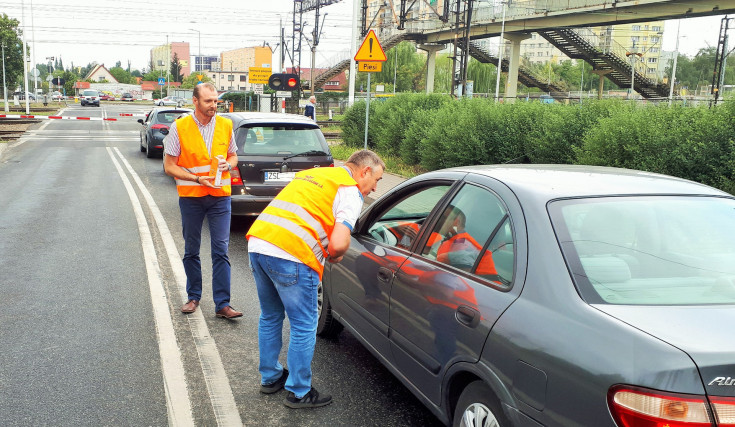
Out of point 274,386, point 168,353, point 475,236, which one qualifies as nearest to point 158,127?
point 168,353

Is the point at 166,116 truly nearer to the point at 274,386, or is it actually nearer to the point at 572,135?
the point at 572,135

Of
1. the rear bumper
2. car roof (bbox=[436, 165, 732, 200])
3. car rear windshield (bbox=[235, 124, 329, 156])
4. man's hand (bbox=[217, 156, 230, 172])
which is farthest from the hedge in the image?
man's hand (bbox=[217, 156, 230, 172])

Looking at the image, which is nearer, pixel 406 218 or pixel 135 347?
pixel 406 218

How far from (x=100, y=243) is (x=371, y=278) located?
5523 mm

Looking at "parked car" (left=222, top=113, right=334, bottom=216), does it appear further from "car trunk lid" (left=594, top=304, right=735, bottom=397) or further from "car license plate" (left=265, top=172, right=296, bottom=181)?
"car trunk lid" (left=594, top=304, right=735, bottom=397)

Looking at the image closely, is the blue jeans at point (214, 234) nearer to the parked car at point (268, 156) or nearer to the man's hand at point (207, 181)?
the man's hand at point (207, 181)

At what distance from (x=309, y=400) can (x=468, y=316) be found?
4.66 ft

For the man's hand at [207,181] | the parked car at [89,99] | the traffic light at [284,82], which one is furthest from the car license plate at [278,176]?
the parked car at [89,99]

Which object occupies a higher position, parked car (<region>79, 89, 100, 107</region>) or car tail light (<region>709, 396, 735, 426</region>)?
parked car (<region>79, 89, 100, 107</region>)

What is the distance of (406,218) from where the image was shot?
4375 millimetres

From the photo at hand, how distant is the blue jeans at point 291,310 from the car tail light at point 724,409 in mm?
2164

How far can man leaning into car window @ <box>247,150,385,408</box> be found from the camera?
3.47 metres

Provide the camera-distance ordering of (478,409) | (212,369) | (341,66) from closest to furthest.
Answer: (478,409)
(212,369)
(341,66)

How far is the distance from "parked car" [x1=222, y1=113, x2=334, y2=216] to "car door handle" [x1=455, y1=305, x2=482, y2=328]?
6.15 meters
